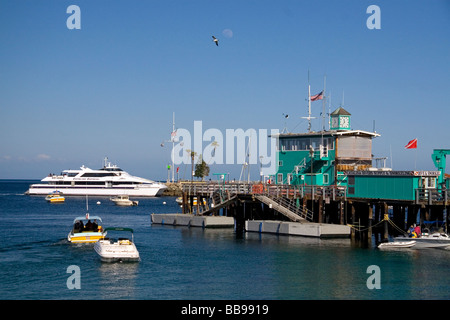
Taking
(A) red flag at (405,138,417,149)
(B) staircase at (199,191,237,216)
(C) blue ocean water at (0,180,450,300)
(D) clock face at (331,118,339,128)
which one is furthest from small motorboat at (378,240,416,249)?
(B) staircase at (199,191,237,216)

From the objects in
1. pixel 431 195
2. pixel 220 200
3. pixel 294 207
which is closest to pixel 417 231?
pixel 431 195

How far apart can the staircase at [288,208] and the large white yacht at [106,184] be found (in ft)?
352

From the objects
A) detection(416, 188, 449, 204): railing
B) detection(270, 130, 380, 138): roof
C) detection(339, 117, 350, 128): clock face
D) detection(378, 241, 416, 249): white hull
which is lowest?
detection(378, 241, 416, 249): white hull

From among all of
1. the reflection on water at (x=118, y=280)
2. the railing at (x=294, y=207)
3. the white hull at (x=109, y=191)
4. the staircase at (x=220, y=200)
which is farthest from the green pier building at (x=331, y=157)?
the white hull at (x=109, y=191)

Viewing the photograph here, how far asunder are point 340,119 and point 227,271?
2869cm

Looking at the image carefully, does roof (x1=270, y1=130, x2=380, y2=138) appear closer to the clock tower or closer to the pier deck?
the clock tower

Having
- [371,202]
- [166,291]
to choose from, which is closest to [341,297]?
[166,291]

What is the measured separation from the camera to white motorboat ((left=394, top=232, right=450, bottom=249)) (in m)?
47.1

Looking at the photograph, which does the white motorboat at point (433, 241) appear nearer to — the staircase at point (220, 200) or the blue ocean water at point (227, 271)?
the blue ocean water at point (227, 271)

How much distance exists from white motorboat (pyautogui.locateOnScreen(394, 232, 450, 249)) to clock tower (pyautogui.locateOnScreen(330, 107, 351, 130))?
18.7m

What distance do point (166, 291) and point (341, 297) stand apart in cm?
934
